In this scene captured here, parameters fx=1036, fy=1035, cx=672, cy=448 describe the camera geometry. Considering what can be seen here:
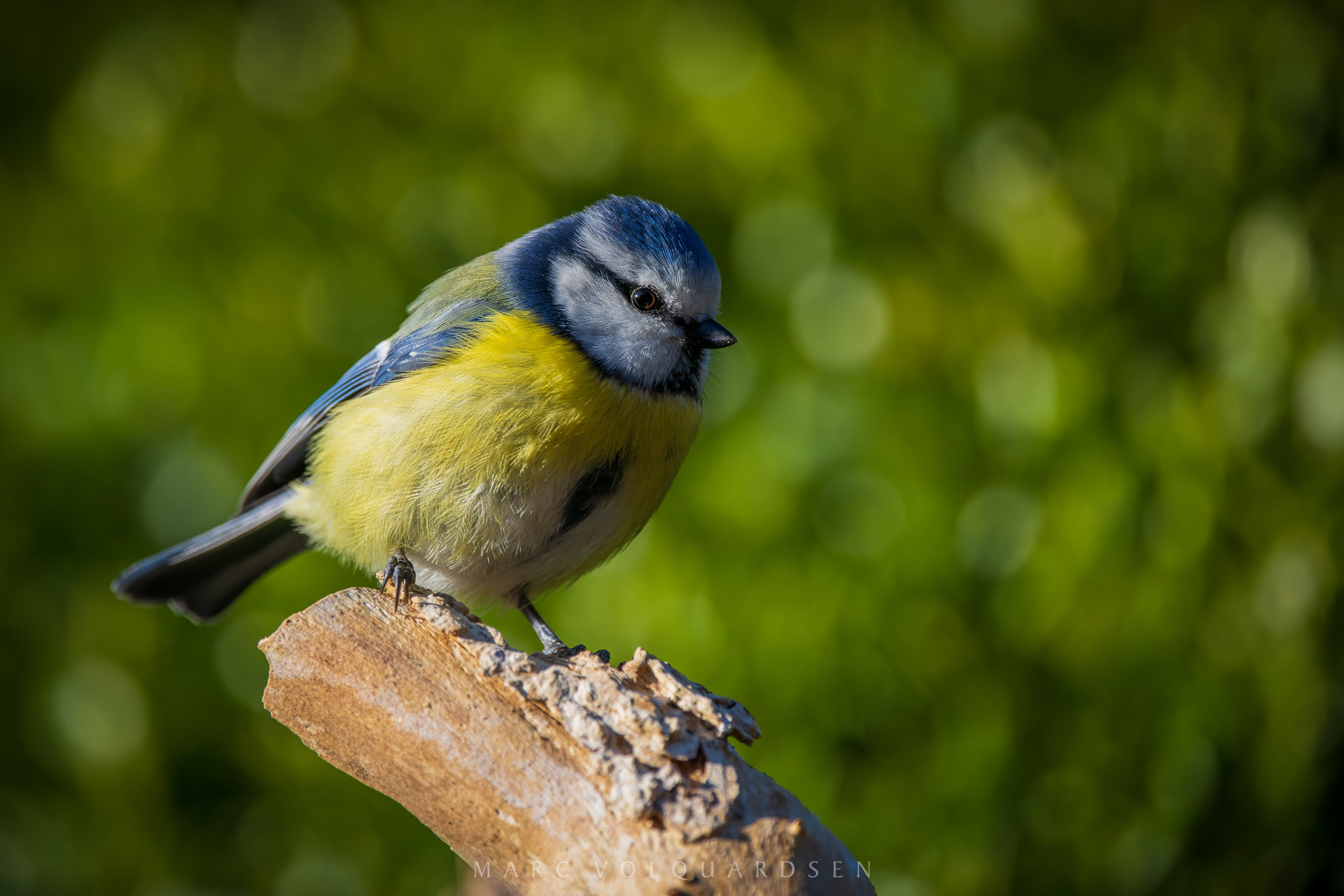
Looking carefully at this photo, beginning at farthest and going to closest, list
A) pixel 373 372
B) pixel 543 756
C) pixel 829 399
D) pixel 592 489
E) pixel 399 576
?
1. pixel 829 399
2. pixel 373 372
3. pixel 592 489
4. pixel 399 576
5. pixel 543 756

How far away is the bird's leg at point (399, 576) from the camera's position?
1.38 metres

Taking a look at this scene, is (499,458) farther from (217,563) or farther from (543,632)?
(217,563)

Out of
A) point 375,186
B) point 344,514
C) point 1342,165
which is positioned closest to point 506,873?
point 344,514

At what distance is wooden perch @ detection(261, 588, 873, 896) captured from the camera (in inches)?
42.0

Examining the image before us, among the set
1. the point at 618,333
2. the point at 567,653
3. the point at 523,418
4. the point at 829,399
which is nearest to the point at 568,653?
the point at 567,653

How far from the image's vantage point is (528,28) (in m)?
2.19

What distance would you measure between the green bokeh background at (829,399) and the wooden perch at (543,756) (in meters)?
0.68

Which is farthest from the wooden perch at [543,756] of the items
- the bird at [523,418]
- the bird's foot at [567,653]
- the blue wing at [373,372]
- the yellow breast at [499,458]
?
the blue wing at [373,372]

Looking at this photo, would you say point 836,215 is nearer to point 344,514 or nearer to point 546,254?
point 546,254

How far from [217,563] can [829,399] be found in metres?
1.19

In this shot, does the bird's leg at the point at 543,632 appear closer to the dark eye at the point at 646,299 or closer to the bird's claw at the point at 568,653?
the bird's claw at the point at 568,653

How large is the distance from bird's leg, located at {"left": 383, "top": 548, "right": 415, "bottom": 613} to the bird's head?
428 millimetres

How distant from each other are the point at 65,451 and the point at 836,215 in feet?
5.23

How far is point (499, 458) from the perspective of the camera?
154cm
